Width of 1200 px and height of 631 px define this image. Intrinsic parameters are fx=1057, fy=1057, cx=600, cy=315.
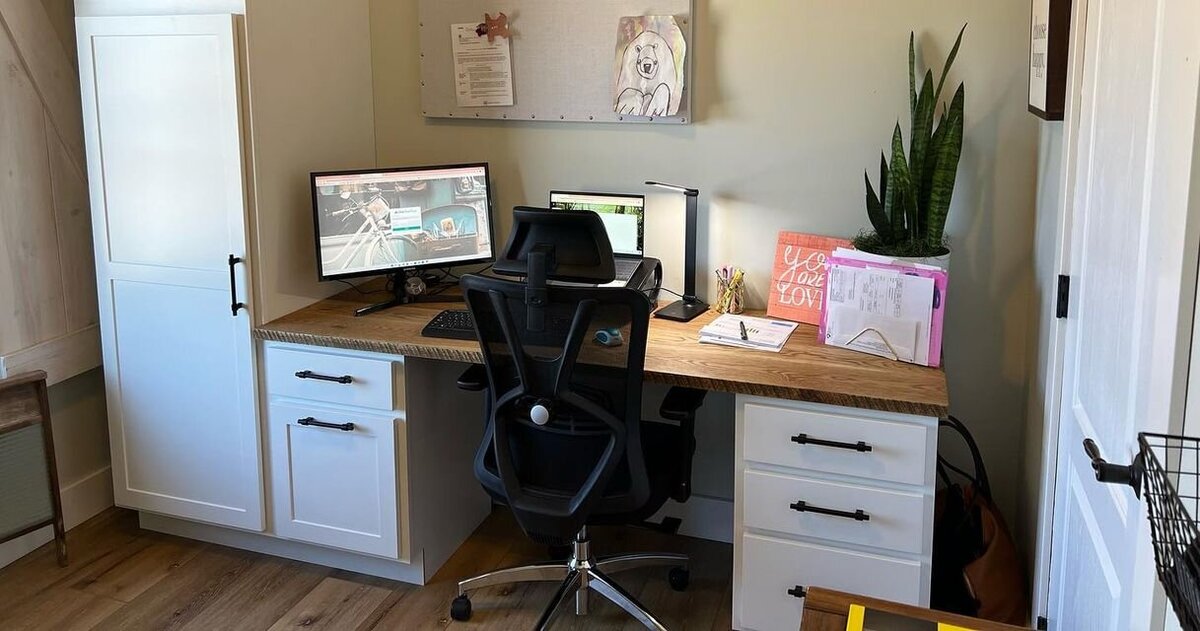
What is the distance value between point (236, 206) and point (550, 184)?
0.91 m

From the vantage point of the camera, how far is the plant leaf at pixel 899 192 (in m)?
2.63

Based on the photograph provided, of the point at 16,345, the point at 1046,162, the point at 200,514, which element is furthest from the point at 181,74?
the point at 1046,162

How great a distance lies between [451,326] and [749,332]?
2.59ft

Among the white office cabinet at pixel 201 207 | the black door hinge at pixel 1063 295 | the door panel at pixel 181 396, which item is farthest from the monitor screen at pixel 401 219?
the black door hinge at pixel 1063 295

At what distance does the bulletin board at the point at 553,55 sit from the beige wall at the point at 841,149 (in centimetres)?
5

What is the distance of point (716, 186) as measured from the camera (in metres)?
3.03

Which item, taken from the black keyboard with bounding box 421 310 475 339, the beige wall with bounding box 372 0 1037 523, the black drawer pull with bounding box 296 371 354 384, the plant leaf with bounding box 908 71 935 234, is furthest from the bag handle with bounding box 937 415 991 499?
the black drawer pull with bounding box 296 371 354 384

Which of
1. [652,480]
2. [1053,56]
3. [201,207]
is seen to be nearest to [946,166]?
[1053,56]

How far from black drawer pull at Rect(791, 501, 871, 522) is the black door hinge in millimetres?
650

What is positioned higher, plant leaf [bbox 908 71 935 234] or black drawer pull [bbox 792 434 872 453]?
plant leaf [bbox 908 71 935 234]

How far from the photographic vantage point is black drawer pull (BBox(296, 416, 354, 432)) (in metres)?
2.87

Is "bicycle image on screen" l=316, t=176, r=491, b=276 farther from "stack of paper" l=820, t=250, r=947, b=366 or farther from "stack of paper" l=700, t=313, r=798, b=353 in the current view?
"stack of paper" l=820, t=250, r=947, b=366

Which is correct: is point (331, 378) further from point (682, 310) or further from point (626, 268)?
point (682, 310)

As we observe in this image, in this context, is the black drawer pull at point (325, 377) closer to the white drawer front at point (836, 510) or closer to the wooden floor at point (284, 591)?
the wooden floor at point (284, 591)
